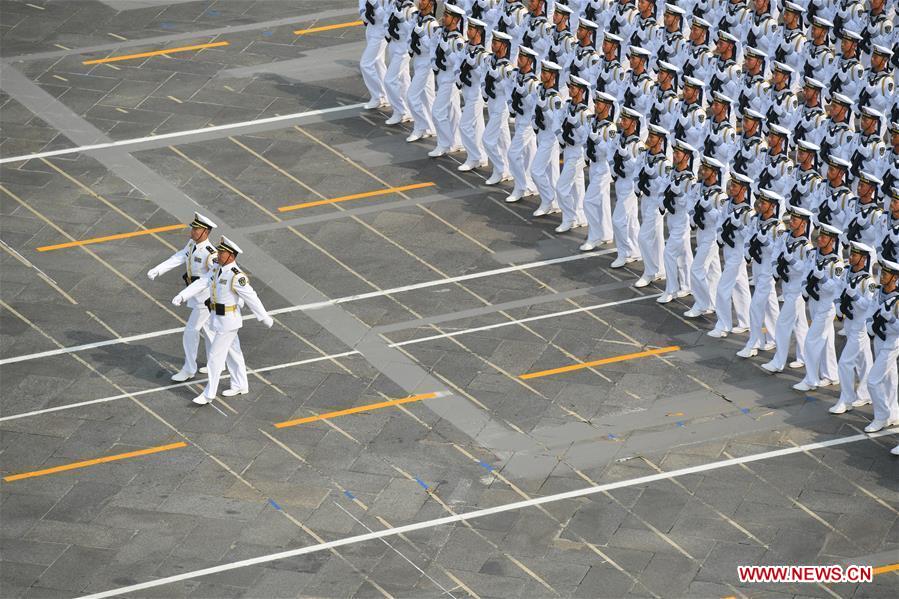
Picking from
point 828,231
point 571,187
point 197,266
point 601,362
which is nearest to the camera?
point 828,231

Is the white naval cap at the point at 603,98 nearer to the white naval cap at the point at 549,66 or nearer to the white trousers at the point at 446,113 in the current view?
the white naval cap at the point at 549,66

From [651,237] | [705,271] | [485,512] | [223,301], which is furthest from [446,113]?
[485,512]

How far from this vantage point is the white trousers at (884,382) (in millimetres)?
26844

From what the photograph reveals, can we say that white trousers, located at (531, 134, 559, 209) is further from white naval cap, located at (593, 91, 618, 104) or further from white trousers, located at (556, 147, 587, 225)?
white naval cap, located at (593, 91, 618, 104)

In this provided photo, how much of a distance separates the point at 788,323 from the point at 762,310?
2.14ft

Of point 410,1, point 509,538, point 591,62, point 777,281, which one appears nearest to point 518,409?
point 509,538

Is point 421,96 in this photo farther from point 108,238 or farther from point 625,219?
point 108,238

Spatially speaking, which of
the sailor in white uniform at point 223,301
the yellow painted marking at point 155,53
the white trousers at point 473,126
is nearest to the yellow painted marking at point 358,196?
the white trousers at point 473,126

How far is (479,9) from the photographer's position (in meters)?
35.1

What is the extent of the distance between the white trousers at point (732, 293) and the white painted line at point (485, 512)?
3356 millimetres

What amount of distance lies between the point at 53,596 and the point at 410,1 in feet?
49.4

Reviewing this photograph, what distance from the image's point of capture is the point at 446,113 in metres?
35.1

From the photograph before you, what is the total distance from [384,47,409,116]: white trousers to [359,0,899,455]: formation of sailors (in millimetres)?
37

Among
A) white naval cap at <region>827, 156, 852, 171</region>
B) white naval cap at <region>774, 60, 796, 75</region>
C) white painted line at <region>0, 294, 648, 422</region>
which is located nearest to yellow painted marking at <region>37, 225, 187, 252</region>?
white painted line at <region>0, 294, 648, 422</region>
